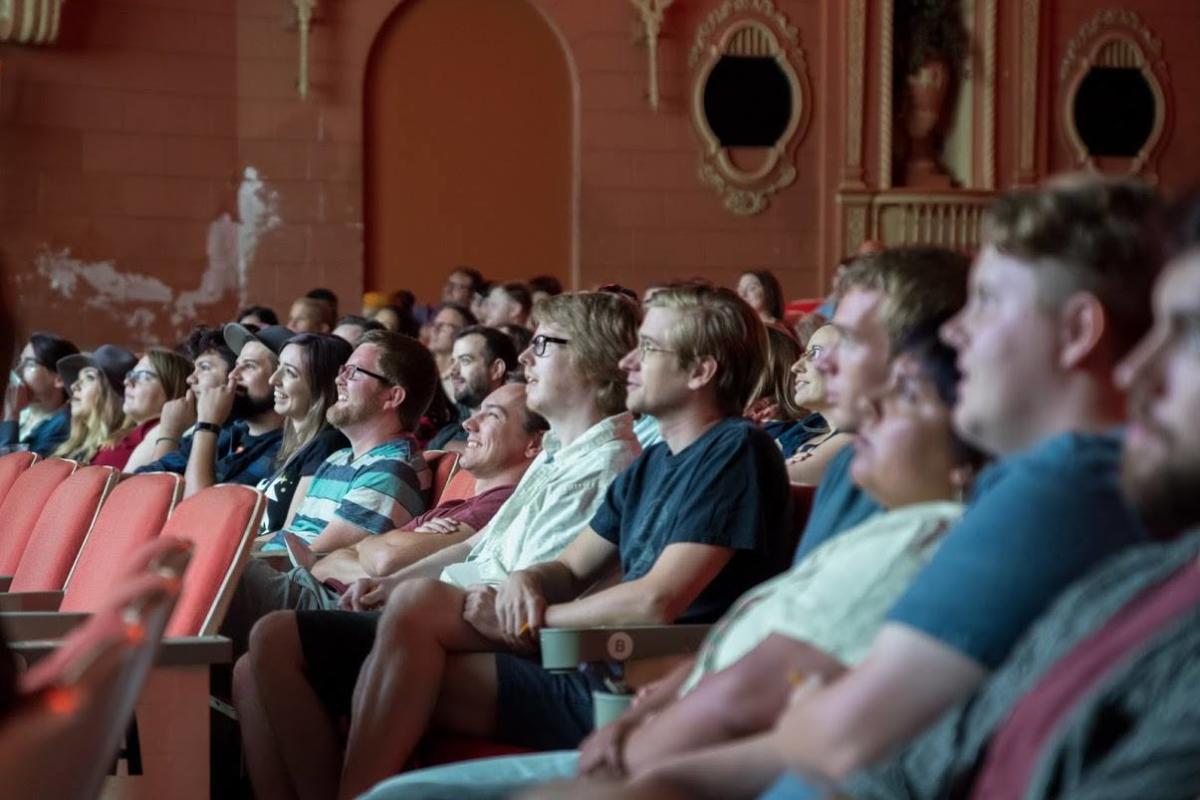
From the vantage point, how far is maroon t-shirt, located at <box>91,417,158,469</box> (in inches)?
235

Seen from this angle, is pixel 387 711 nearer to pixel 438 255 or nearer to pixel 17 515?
pixel 17 515

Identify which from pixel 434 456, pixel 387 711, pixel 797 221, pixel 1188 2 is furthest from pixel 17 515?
pixel 1188 2

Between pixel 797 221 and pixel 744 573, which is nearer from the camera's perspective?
pixel 744 573

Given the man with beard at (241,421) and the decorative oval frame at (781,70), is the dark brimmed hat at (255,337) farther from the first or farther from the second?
the decorative oval frame at (781,70)

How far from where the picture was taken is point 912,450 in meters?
1.88

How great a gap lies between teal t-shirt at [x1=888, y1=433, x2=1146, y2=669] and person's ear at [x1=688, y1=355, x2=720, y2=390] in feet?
4.36

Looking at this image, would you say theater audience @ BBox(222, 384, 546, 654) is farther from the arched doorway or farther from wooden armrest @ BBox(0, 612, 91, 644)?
the arched doorway

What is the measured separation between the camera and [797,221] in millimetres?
10688

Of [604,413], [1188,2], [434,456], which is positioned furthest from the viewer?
[1188,2]

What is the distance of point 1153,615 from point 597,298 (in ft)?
7.11

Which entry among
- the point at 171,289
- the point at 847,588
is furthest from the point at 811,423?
the point at 171,289

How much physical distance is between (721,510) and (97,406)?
4210 millimetres

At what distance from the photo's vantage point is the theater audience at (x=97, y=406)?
20.8ft

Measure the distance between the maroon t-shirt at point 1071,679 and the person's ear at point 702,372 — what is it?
146cm
